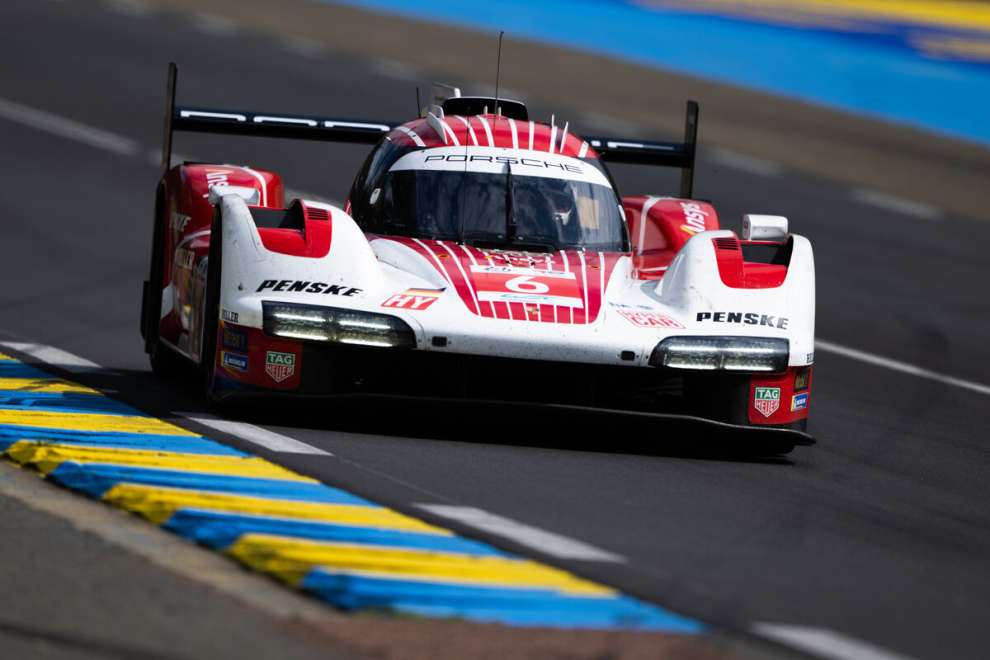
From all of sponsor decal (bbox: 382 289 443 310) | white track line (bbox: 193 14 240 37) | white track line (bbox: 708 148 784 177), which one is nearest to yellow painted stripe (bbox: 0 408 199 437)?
sponsor decal (bbox: 382 289 443 310)

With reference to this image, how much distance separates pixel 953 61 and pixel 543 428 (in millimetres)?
15442

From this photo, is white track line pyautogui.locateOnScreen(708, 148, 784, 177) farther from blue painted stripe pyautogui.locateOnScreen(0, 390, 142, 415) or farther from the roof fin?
blue painted stripe pyautogui.locateOnScreen(0, 390, 142, 415)

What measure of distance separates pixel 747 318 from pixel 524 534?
222cm

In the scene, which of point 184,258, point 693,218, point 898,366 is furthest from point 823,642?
point 898,366

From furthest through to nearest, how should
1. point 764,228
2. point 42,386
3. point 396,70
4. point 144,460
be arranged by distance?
point 396,70
point 764,228
point 42,386
point 144,460

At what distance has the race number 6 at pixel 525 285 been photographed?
754 centimetres

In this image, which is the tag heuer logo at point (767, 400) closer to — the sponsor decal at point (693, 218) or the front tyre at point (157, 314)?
the sponsor decal at point (693, 218)

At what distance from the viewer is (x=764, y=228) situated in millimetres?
8898

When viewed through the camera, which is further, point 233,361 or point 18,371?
point 18,371

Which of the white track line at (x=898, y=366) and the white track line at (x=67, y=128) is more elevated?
the white track line at (x=67, y=128)

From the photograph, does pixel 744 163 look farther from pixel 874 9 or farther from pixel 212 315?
pixel 212 315

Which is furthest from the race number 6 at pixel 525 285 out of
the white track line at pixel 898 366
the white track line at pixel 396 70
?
the white track line at pixel 396 70

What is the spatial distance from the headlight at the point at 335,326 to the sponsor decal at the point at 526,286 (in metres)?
0.40

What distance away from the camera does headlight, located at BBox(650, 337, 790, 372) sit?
732 cm
